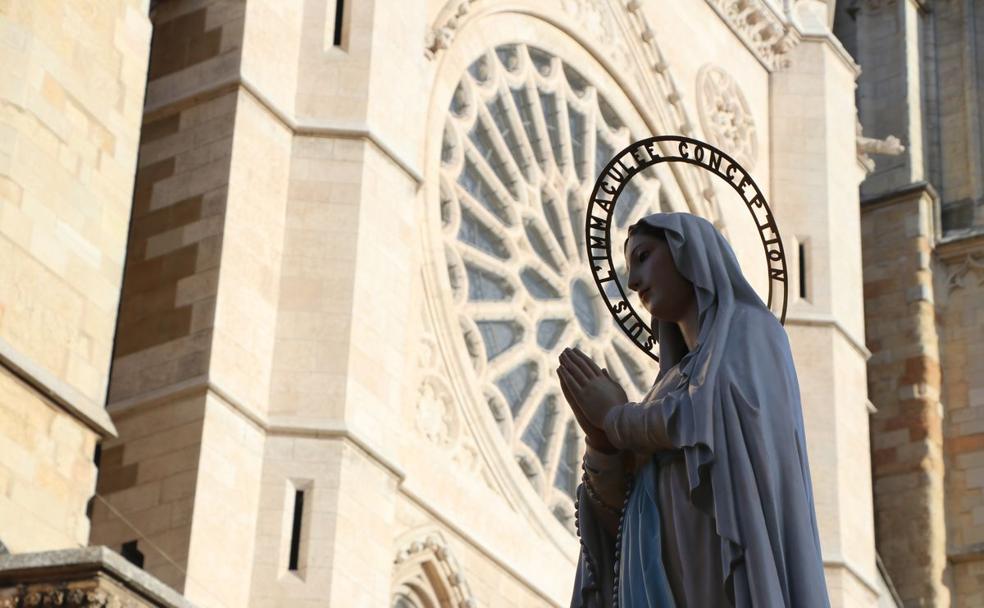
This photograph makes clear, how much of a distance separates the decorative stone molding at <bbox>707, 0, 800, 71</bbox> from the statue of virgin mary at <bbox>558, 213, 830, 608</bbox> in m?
13.2

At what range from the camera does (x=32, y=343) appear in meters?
8.33

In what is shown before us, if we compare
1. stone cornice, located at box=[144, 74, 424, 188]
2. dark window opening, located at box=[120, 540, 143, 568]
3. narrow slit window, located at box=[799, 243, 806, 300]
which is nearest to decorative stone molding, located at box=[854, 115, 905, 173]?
narrow slit window, located at box=[799, 243, 806, 300]

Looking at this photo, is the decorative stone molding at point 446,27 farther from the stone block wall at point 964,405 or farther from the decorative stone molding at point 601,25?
the stone block wall at point 964,405

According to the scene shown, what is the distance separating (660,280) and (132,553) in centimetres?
702

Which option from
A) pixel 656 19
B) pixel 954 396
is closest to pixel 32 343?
pixel 656 19

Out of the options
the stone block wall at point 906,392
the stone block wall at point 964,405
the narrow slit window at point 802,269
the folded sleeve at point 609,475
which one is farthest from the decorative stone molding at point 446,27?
the folded sleeve at point 609,475

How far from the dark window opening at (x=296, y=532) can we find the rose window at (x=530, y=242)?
2.71 metres

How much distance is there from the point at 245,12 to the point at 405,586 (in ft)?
10.6

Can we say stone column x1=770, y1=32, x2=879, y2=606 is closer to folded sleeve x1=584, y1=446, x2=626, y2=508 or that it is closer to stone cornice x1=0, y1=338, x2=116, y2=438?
stone cornice x1=0, y1=338, x2=116, y2=438

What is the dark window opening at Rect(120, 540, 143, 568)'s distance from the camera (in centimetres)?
1030

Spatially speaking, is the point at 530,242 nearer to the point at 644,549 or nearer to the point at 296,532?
the point at 296,532

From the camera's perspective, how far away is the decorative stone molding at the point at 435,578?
12.1 m

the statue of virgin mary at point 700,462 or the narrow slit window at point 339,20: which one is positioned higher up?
the narrow slit window at point 339,20

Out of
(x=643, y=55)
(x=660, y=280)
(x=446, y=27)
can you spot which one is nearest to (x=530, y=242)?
(x=446, y=27)
